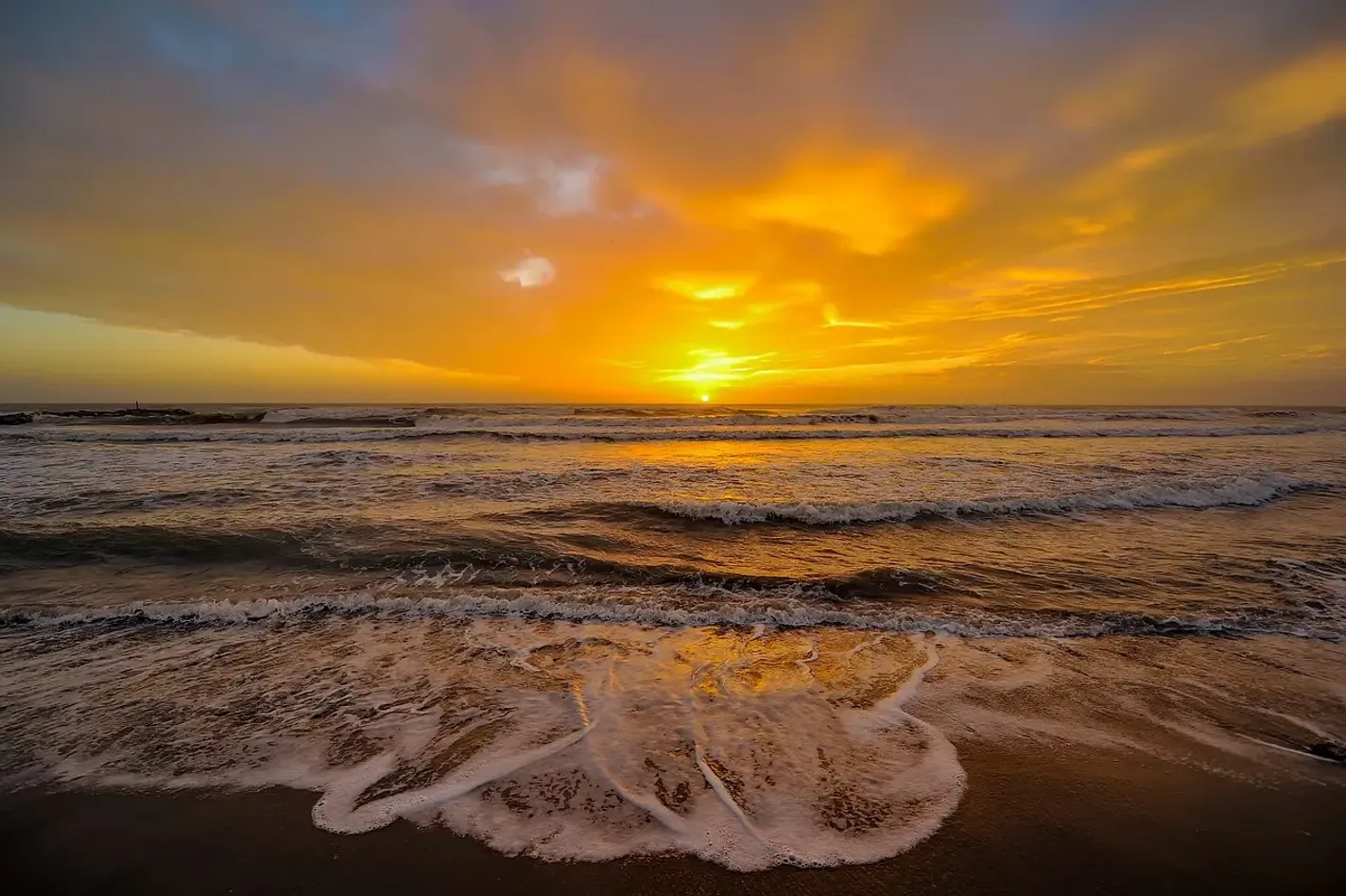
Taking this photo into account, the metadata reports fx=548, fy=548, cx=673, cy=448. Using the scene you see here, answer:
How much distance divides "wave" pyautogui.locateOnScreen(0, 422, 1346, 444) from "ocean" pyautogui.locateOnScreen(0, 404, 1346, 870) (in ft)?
54.5

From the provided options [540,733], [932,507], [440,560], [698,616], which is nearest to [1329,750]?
[698,616]

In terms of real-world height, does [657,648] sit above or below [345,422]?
below

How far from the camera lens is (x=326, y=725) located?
171 inches

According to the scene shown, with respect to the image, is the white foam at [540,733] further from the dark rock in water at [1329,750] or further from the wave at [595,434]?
the wave at [595,434]

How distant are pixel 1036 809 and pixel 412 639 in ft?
19.0

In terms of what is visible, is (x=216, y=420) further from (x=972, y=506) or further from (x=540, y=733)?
(x=972, y=506)

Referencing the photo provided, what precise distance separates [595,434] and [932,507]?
926 inches

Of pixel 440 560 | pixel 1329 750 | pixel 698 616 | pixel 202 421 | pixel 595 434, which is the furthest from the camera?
pixel 202 421

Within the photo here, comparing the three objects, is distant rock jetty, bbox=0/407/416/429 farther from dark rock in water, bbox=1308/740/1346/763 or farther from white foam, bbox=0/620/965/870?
dark rock in water, bbox=1308/740/1346/763

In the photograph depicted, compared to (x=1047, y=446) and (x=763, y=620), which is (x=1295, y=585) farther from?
(x=1047, y=446)

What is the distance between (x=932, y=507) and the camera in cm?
1209

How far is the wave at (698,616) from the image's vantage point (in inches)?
245

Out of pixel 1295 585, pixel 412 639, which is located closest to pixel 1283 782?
pixel 1295 585

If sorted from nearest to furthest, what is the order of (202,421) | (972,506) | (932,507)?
(932,507) < (972,506) < (202,421)
